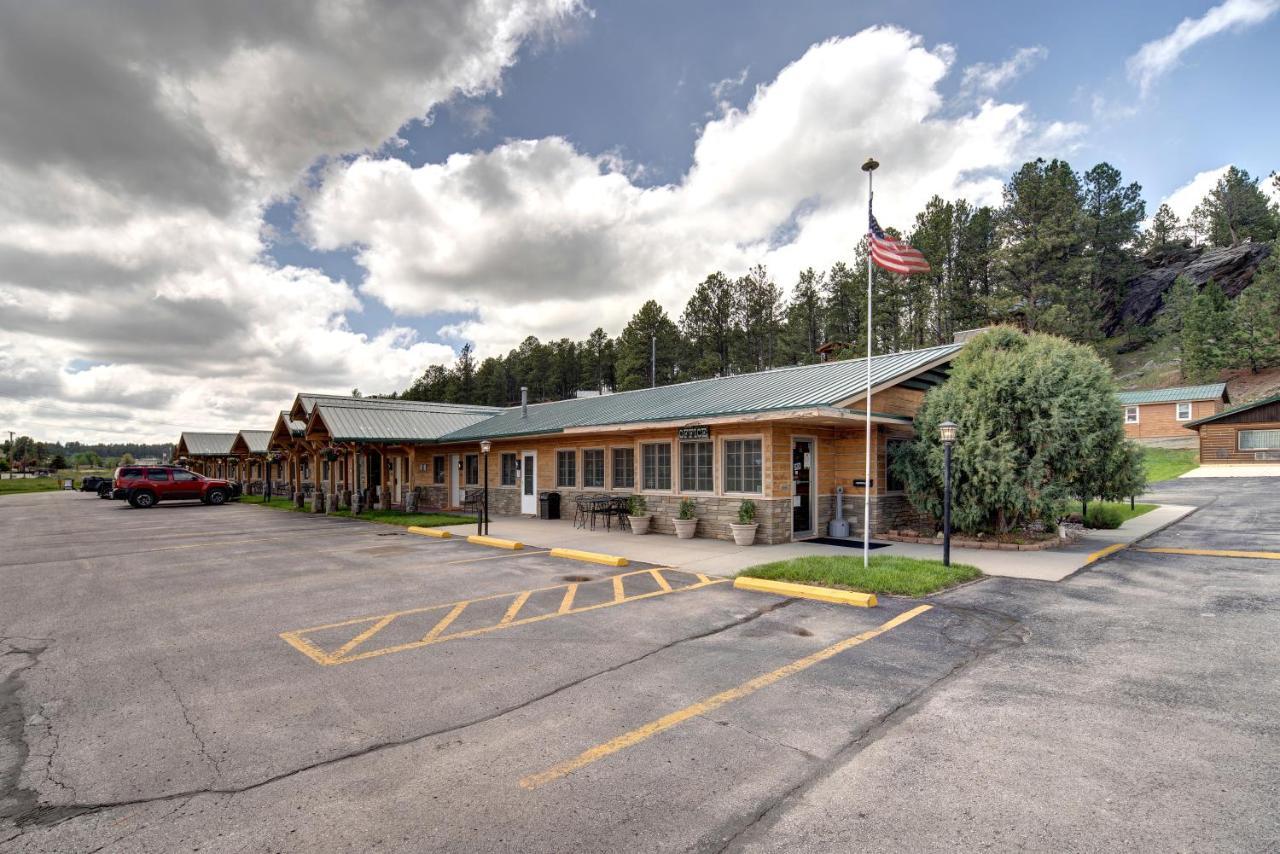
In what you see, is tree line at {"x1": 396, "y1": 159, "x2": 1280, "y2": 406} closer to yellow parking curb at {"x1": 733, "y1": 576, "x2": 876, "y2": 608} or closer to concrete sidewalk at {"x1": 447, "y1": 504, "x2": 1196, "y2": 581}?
concrete sidewalk at {"x1": 447, "y1": 504, "x2": 1196, "y2": 581}

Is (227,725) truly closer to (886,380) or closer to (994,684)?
(994,684)

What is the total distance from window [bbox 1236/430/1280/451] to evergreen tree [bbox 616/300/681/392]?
37.8 m

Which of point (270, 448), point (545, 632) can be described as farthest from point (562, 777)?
point (270, 448)

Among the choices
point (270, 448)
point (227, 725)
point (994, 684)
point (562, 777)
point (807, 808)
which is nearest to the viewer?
point (807, 808)

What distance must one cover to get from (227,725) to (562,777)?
2.72m

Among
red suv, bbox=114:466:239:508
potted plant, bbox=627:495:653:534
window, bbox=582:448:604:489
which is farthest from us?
red suv, bbox=114:466:239:508

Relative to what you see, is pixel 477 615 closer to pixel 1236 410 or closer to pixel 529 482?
pixel 529 482

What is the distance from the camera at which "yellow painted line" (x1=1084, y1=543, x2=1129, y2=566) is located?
10.8m

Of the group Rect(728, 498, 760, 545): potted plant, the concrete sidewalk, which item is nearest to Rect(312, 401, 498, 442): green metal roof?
the concrete sidewalk

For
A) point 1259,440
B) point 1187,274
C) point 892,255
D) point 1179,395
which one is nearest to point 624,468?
Result: point 892,255

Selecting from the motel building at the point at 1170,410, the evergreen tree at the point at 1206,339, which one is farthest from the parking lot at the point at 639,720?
the evergreen tree at the point at 1206,339

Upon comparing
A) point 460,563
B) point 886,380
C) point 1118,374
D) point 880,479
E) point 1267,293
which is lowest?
point 460,563

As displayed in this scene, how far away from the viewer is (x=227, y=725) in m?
4.40

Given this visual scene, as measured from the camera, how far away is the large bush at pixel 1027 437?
11625 millimetres
